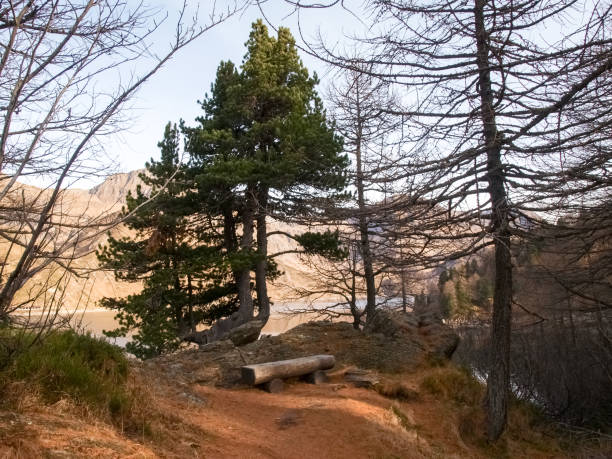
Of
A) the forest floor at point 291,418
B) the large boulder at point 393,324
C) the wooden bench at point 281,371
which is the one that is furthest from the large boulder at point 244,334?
the large boulder at point 393,324

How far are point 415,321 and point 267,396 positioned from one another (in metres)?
6.24

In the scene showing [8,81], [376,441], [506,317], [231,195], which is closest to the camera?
[8,81]

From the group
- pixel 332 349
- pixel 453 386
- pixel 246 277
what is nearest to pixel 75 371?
pixel 332 349

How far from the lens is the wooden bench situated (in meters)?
9.21

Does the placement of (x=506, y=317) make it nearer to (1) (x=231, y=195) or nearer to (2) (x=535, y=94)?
(2) (x=535, y=94)

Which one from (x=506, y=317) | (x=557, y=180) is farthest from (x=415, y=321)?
(x=557, y=180)

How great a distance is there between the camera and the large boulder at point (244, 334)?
1254 cm

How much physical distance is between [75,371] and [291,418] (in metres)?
3.80

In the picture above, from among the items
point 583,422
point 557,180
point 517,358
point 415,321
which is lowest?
point 583,422

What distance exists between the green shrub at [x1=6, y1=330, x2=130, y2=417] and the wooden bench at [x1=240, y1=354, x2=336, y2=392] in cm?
362

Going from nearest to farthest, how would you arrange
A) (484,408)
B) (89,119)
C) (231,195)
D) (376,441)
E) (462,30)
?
1. (89,119)
2. (462,30)
3. (376,441)
4. (484,408)
5. (231,195)

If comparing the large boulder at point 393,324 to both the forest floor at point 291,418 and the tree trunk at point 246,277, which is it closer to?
the forest floor at point 291,418

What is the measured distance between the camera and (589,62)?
4035 millimetres

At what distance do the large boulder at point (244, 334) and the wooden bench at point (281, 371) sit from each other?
2949 millimetres
